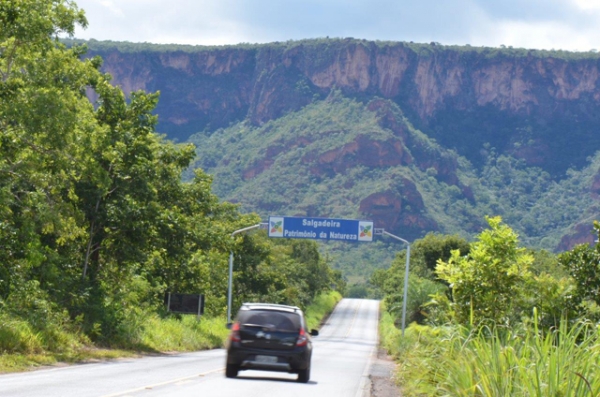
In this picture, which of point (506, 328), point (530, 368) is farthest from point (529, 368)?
point (506, 328)

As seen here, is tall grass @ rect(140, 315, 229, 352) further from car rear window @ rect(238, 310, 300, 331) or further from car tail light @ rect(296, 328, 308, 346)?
car tail light @ rect(296, 328, 308, 346)

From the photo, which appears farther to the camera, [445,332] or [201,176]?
[201,176]

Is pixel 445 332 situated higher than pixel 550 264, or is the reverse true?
pixel 550 264

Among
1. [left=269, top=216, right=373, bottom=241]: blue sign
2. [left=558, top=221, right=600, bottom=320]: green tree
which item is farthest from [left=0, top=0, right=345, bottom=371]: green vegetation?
[left=558, top=221, right=600, bottom=320]: green tree

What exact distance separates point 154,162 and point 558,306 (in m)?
21.2

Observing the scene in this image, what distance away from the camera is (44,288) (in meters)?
28.1

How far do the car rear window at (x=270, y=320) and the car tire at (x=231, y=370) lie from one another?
1142 mm

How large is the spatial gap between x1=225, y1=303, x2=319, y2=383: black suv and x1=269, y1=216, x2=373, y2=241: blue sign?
3356 centimetres

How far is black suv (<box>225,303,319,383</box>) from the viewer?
18.2 m

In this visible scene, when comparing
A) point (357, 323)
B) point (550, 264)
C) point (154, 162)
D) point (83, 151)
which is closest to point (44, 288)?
point (83, 151)

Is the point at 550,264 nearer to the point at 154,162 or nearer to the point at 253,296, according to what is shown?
the point at 253,296

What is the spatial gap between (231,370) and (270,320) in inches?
62.7

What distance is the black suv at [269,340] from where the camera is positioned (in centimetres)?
1823

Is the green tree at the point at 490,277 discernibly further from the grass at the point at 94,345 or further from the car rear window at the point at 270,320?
the grass at the point at 94,345
